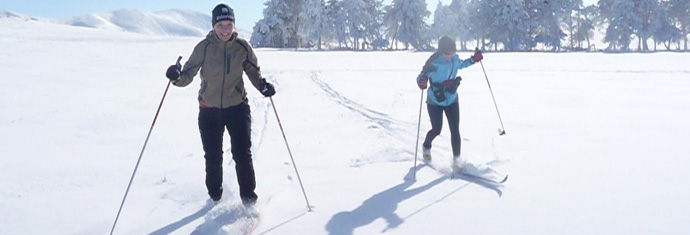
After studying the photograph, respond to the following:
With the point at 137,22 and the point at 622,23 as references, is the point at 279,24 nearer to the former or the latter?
the point at 622,23

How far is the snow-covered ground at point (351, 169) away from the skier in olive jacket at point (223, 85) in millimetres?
358

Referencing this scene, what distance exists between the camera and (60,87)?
1041cm

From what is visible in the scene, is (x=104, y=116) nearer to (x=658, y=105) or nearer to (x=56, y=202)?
(x=56, y=202)

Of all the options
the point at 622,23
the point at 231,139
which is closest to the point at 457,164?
the point at 231,139

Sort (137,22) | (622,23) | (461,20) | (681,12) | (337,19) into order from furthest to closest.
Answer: (137,22) < (461,20) < (337,19) < (681,12) < (622,23)

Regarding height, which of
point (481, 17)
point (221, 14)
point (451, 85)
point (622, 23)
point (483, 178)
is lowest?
point (483, 178)

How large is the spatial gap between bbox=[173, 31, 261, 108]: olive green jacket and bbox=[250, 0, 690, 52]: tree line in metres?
46.6

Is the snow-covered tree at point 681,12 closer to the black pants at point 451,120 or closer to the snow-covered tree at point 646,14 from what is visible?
the snow-covered tree at point 646,14

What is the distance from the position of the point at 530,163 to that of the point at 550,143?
120cm

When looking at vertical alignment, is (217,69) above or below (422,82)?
above

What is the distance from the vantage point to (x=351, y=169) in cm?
468

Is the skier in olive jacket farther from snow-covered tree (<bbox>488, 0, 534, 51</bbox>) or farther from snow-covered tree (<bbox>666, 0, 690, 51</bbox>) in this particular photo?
snow-covered tree (<bbox>666, 0, 690, 51</bbox>)

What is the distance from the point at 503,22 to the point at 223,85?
49.6m

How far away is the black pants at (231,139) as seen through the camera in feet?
10.7
